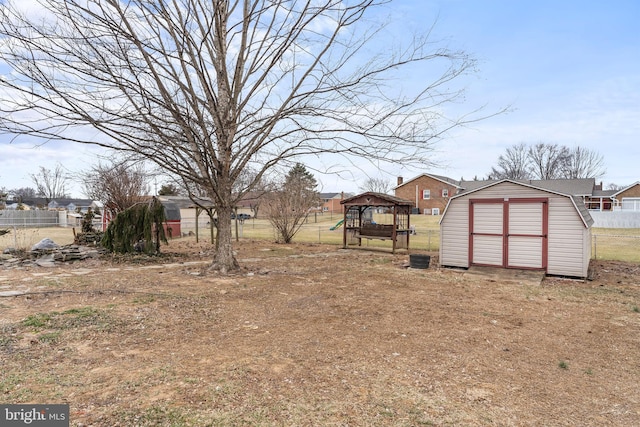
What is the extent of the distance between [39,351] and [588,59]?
12.6m

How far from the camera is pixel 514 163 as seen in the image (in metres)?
46.2

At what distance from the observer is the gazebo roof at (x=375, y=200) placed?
47.2ft

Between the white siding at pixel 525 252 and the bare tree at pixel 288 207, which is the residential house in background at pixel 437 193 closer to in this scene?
the bare tree at pixel 288 207

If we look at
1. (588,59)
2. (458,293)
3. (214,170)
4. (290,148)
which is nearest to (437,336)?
(458,293)

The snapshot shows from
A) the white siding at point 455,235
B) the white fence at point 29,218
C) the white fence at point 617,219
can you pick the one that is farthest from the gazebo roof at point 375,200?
the white fence at point 29,218

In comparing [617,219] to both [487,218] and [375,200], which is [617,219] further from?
[487,218]

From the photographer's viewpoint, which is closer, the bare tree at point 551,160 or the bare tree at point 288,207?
the bare tree at point 288,207

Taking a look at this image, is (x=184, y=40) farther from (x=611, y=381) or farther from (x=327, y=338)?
(x=611, y=381)

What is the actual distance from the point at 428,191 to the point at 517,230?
34067mm

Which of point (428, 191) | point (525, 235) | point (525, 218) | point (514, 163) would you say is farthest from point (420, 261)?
point (514, 163)

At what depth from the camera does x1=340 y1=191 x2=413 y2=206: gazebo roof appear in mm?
14391

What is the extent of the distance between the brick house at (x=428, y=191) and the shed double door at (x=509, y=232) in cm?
3150

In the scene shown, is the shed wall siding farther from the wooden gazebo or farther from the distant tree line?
the distant tree line

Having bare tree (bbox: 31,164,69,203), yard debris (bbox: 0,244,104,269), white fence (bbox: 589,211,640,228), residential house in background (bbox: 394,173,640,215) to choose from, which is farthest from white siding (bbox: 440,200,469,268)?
bare tree (bbox: 31,164,69,203)
